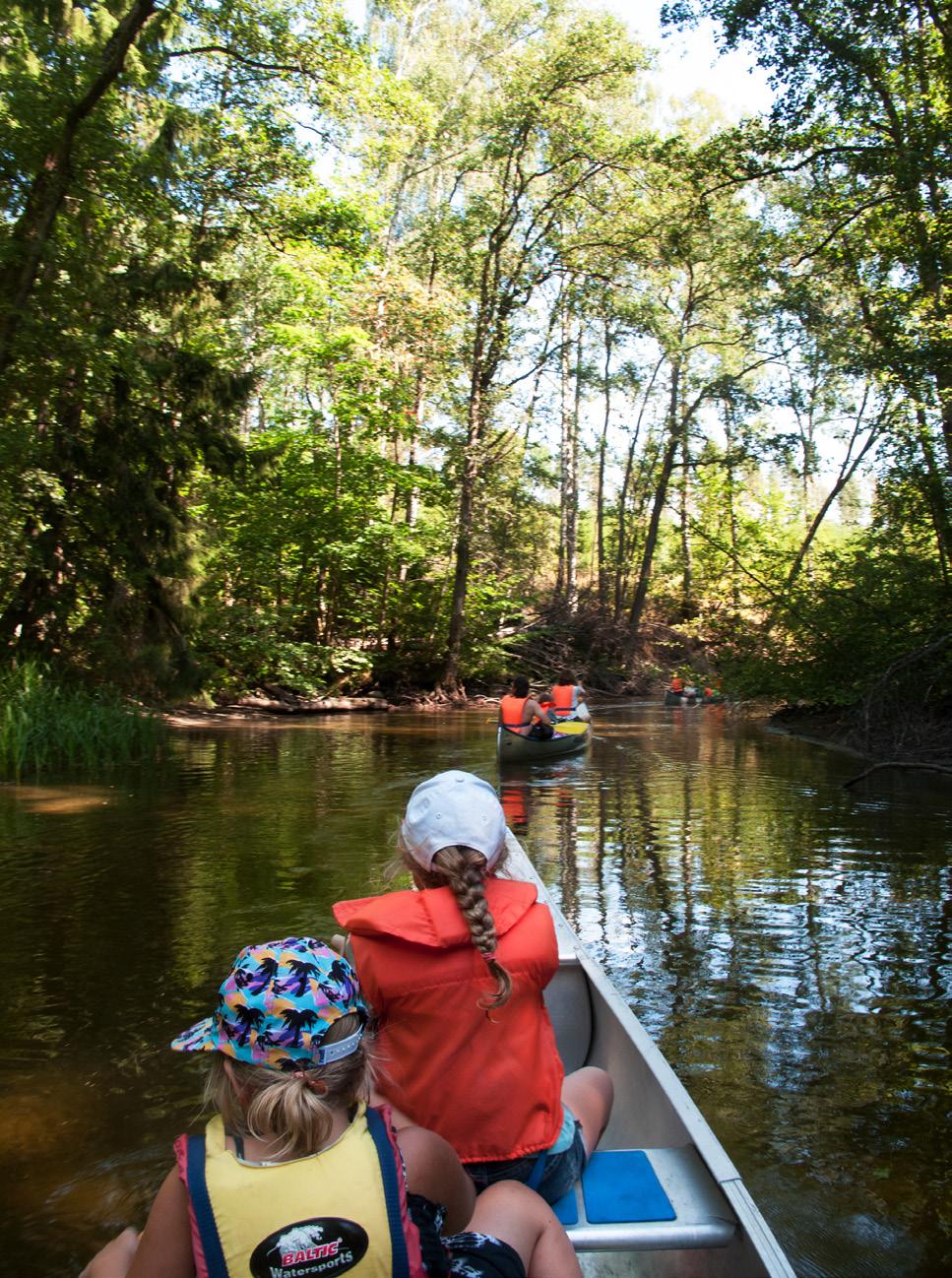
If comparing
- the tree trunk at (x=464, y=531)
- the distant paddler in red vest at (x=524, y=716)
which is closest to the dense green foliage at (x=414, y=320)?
the tree trunk at (x=464, y=531)

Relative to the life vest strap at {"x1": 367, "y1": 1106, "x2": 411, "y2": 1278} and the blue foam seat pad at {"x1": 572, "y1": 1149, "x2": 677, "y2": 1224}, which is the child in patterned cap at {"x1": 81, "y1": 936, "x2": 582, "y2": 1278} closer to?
the life vest strap at {"x1": 367, "y1": 1106, "x2": 411, "y2": 1278}

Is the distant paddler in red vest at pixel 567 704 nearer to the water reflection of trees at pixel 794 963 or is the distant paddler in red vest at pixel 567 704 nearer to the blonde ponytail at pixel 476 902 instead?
the water reflection of trees at pixel 794 963

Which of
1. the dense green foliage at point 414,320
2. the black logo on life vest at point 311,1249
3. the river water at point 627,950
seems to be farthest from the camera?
the dense green foliage at point 414,320

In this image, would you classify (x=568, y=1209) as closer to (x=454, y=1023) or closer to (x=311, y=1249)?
(x=454, y=1023)

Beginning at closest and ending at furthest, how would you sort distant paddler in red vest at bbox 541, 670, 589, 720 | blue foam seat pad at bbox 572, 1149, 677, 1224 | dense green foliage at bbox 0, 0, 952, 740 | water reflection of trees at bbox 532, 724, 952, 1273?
blue foam seat pad at bbox 572, 1149, 677, 1224 < water reflection of trees at bbox 532, 724, 952, 1273 < dense green foliage at bbox 0, 0, 952, 740 < distant paddler in red vest at bbox 541, 670, 589, 720

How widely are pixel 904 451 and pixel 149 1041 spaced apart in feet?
43.5

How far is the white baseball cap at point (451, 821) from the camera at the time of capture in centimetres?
246

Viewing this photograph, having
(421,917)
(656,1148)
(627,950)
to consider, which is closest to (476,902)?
(421,917)

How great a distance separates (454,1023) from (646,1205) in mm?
637

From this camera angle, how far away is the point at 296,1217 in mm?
1653

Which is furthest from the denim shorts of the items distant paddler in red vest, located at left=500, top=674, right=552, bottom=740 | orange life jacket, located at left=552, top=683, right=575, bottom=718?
orange life jacket, located at left=552, top=683, right=575, bottom=718

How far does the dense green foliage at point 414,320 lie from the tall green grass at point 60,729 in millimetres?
1497

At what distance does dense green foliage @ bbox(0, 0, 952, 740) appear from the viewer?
46.0 feet

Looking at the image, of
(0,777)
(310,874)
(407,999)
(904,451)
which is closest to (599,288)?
(904,451)
